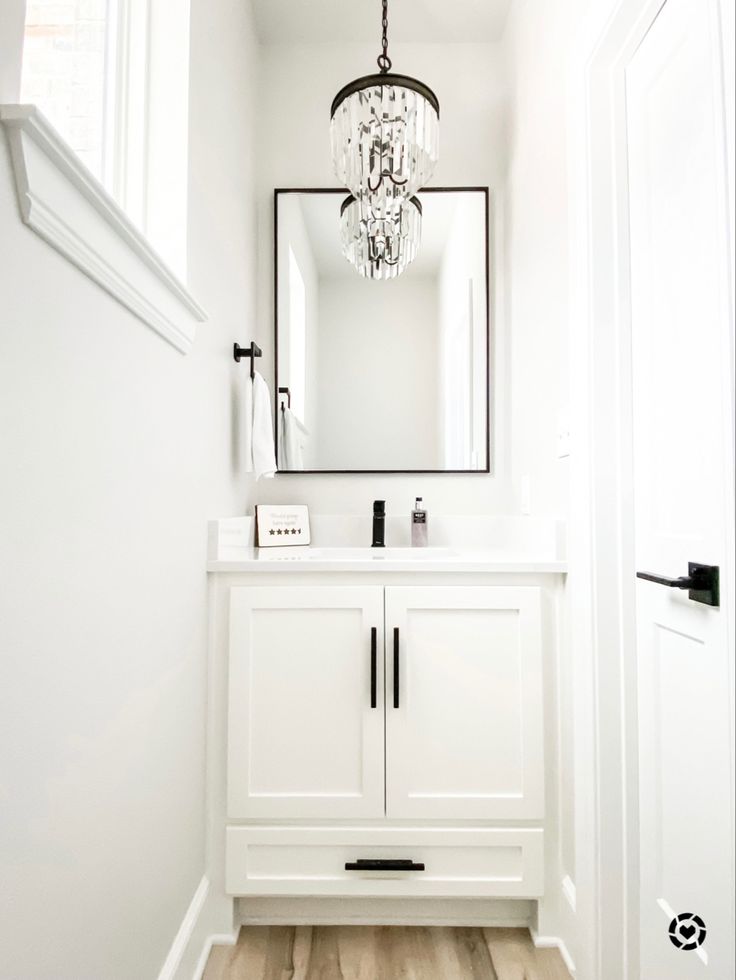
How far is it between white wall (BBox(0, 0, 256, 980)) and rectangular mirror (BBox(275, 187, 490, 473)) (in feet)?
2.26

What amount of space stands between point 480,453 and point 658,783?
4.05ft

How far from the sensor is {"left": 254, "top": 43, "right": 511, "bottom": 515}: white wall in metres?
2.25

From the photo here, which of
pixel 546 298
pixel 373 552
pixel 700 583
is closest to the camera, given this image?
pixel 700 583

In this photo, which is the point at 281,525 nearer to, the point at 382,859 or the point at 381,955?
the point at 382,859

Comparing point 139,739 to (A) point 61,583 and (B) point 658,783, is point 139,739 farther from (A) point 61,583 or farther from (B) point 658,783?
(B) point 658,783

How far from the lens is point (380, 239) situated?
1.89m

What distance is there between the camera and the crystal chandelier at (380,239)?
1.87 metres

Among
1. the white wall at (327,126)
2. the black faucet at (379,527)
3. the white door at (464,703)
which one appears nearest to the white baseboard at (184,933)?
the white door at (464,703)

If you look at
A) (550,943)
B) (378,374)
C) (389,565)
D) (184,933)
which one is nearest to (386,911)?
(550,943)

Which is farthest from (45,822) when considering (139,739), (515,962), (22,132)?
(515,962)

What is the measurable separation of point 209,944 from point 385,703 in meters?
0.72

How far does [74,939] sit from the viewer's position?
0.83 meters

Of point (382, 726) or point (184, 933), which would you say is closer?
point (184, 933)

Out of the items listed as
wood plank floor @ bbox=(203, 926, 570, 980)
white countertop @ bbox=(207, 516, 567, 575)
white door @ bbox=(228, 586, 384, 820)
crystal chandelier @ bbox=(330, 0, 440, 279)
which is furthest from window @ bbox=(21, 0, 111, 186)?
wood plank floor @ bbox=(203, 926, 570, 980)
